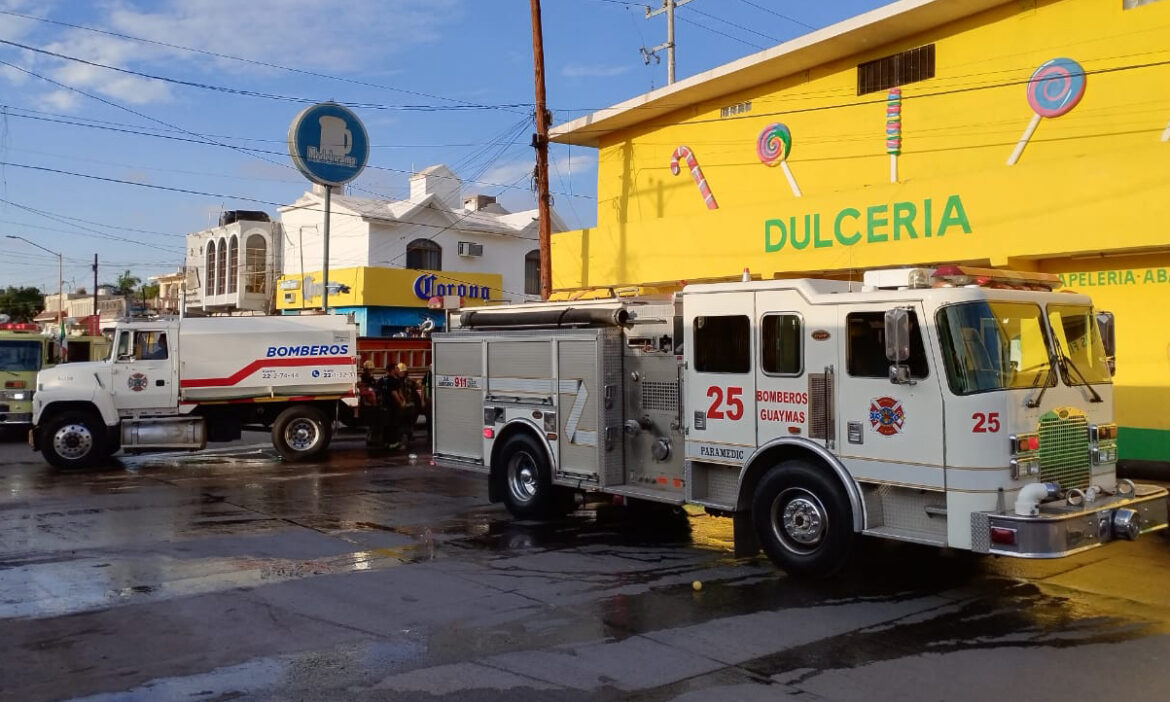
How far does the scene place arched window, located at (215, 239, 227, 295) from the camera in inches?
1786

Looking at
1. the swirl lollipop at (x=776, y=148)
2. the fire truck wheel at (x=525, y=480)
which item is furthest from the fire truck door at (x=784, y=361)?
the swirl lollipop at (x=776, y=148)

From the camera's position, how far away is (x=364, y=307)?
1412 inches

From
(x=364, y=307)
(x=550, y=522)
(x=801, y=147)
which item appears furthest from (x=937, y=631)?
(x=364, y=307)

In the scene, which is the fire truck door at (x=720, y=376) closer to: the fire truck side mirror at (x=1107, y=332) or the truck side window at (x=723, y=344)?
the truck side window at (x=723, y=344)

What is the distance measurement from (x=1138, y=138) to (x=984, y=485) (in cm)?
866

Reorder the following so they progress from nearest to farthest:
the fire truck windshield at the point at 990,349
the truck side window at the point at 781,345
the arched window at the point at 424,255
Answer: the fire truck windshield at the point at 990,349 → the truck side window at the point at 781,345 → the arched window at the point at 424,255

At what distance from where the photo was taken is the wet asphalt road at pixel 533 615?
5.80 m

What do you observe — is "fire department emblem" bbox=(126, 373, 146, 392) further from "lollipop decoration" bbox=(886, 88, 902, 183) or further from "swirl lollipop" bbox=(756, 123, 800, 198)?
"lollipop decoration" bbox=(886, 88, 902, 183)

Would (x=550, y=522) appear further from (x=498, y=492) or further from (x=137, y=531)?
(x=137, y=531)

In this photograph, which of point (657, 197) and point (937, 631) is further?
point (657, 197)

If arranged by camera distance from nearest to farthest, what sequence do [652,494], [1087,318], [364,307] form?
[1087,318]
[652,494]
[364,307]

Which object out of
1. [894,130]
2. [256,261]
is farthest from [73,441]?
[256,261]

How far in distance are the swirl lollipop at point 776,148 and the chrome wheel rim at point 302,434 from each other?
10.0 meters

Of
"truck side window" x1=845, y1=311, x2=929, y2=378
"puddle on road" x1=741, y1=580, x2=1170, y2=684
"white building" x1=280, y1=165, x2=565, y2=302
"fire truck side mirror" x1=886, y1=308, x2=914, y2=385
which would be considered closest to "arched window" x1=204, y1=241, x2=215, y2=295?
"white building" x1=280, y1=165, x2=565, y2=302
